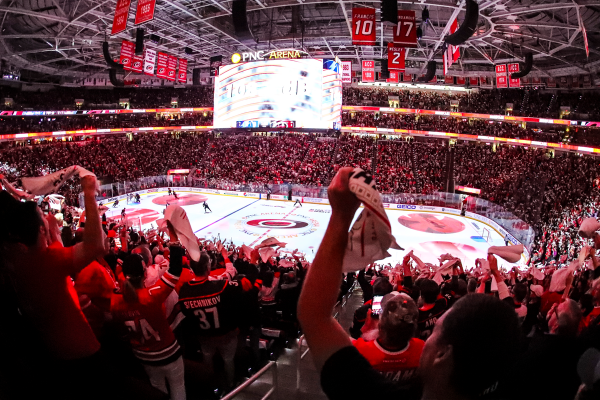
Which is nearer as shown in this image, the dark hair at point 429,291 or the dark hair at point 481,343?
the dark hair at point 481,343

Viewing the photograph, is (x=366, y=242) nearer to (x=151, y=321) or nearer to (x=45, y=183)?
(x=151, y=321)

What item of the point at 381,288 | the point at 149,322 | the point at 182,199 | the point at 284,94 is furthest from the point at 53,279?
the point at 182,199

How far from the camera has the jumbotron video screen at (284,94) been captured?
27734 mm

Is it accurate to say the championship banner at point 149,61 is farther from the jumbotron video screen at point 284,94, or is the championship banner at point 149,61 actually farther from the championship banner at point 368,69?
the championship banner at point 368,69

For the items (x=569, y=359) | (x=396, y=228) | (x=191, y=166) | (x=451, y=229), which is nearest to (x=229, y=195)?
(x=191, y=166)

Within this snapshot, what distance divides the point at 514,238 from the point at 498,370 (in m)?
24.9

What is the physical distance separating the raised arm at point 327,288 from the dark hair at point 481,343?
405 millimetres

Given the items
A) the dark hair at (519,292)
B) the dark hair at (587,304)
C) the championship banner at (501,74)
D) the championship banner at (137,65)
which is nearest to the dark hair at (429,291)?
the dark hair at (519,292)

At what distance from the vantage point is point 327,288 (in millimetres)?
1427

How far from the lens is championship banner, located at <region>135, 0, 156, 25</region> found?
586 inches

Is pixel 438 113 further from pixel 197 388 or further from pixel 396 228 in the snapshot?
pixel 197 388

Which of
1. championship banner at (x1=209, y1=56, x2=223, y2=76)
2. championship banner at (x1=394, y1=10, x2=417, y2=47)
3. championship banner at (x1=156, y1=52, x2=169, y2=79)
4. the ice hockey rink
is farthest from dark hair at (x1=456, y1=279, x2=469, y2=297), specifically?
championship banner at (x1=209, y1=56, x2=223, y2=76)

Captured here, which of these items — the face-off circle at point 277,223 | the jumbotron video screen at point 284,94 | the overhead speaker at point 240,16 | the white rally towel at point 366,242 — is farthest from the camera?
the jumbotron video screen at point 284,94

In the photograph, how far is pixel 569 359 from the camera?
1.64 meters
